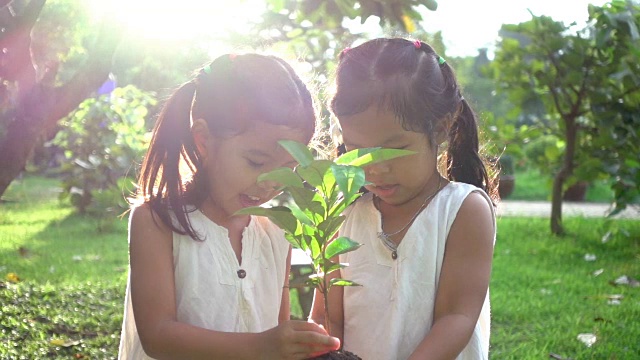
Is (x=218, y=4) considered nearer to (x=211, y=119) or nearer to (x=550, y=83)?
(x=211, y=119)

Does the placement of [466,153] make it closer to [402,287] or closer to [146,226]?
[402,287]

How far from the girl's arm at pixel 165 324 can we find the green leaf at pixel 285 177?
280mm

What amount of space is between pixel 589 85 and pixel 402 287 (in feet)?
14.8

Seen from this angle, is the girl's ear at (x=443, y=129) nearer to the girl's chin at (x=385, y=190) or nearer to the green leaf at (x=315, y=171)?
the girl's chin at (x=385, y=190)

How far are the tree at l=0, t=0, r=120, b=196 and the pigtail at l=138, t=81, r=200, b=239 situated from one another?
1.10 meters

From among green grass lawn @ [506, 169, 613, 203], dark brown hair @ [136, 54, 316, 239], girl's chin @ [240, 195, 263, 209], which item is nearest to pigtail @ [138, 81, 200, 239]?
dark brown hair @ [136, 54, 316, 239]

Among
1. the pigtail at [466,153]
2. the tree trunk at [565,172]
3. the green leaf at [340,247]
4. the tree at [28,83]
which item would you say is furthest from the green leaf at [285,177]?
the tree trunk at [565,172]

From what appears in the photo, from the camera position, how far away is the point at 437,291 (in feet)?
6.35

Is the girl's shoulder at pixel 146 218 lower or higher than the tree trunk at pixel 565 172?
higher

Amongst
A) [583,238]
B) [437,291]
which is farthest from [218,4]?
[583,238]

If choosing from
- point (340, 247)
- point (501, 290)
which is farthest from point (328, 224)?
point (501, 290)

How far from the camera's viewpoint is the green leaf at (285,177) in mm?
1409

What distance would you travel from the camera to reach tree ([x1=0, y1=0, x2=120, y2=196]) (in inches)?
115

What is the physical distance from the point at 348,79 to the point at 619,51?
4387 millimetres
